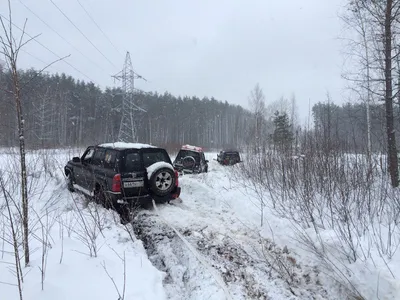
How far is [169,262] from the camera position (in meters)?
4.32

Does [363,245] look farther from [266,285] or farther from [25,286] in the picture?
[25,286]

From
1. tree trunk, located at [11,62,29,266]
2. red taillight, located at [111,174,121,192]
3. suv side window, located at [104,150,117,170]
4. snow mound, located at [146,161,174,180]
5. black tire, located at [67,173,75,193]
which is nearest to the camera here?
tree trunk, located at [11,62,29,266]

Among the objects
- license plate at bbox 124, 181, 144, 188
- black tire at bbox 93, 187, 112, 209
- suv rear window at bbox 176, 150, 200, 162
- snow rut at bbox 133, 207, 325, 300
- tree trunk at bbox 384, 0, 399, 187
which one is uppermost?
tree trunk at bbox 384, 0, 399, 187

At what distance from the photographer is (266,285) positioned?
12.1 ft

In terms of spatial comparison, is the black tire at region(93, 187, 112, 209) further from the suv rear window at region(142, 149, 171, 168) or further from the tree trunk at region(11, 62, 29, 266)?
the tree trunk at region(11, 62, 29, 266)

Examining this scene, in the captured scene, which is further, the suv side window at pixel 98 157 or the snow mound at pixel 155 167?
the suv side window at pixel 98 157

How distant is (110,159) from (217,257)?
4012 millimetres

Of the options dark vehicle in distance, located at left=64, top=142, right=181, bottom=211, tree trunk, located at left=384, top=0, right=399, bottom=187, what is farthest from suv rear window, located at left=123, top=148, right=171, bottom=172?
tree trunk, located at left=384, top=0, right=399, bottom=187

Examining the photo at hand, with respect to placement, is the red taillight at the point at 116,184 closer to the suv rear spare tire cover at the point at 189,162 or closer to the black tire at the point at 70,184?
the black tire at the point at 70,184

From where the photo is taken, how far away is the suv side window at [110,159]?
7000mm

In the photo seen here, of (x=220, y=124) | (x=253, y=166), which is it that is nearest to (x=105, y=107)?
(x=220, y=124)

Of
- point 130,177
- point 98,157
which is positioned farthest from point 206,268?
point 98,157

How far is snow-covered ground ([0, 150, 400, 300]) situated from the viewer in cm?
328

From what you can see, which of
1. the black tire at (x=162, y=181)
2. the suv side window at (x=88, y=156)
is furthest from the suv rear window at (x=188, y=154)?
the black tire at (x=162, y=181)
